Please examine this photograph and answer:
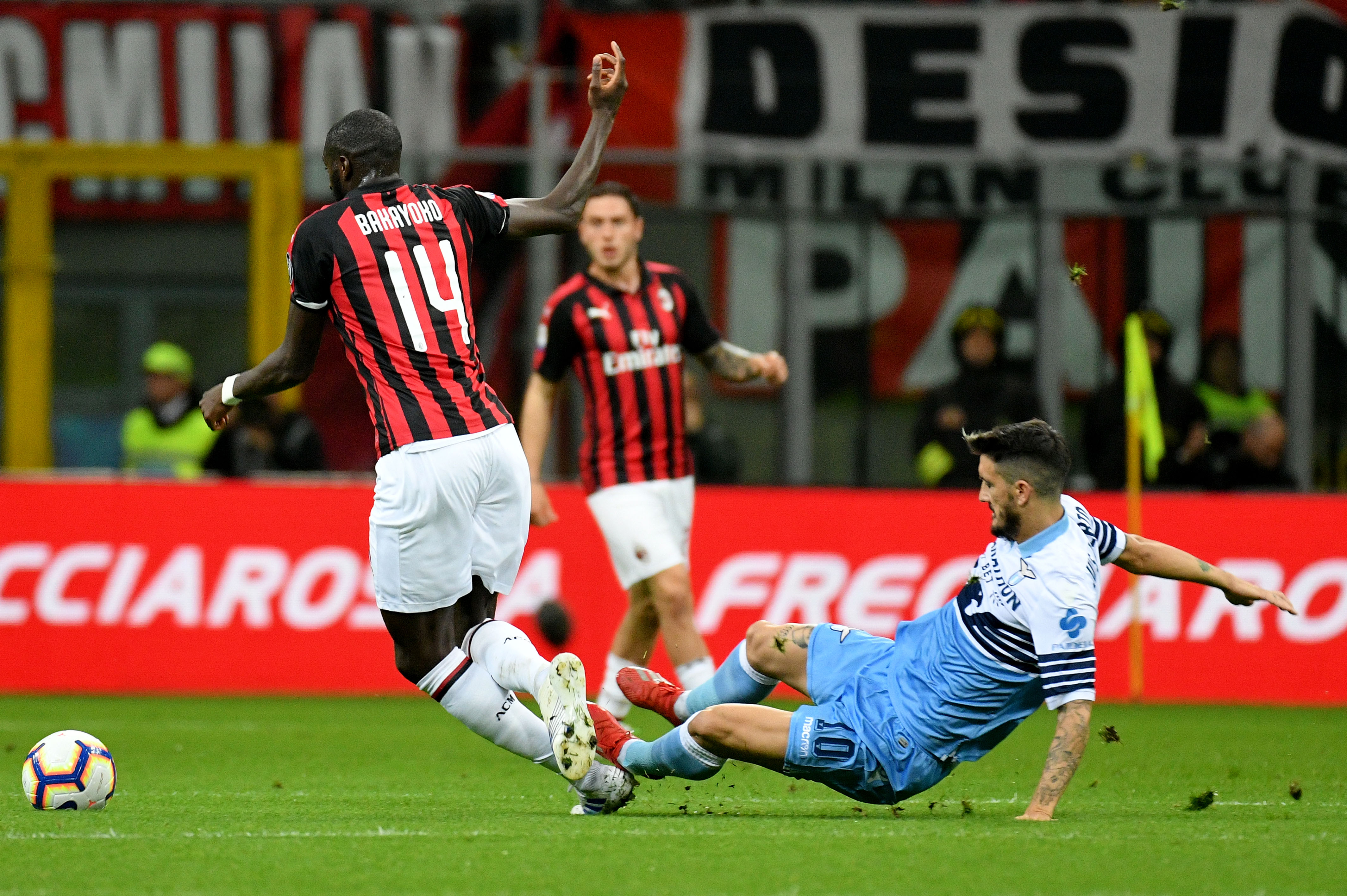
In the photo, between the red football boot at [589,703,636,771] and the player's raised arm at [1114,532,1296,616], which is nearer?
the player's raised arm at [1114,532,1296,616]

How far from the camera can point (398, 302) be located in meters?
5.60

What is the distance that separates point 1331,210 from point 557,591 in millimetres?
6320

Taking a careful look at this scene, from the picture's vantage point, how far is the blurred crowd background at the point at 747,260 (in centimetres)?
1322

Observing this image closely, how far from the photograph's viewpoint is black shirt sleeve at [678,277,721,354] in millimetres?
8359

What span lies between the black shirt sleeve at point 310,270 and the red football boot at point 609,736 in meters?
1.45

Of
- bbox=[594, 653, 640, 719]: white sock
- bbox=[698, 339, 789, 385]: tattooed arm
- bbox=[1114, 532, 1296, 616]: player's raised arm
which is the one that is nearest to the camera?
bbox=[1114, 532, 1296, 616]: player's raised arm

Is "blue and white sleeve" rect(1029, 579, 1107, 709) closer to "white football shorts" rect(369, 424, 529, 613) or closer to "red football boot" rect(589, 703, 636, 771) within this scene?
"red football boot" rect(589, 703, 636, 771)

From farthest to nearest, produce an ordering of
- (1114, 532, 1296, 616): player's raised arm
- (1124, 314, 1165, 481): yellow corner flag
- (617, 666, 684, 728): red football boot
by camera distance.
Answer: (1124, 314, 1165, 481): yellow corner flag < (617, 666, 684, 728): red football boot < (1114, 532, 1296, 616): player's raised arm

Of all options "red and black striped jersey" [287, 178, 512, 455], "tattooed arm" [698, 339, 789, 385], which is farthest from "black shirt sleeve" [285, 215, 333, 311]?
"tattooed arm" [698, 339, 789, 385]

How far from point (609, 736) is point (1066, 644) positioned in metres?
1.41

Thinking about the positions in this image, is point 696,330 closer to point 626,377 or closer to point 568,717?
point 626,377

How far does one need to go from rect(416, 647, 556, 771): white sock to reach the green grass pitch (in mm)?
254

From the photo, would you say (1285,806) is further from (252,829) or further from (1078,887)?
(252,829)

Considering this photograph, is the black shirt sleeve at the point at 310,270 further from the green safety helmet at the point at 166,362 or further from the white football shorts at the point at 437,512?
the green safety helmet at the point at 166,362
